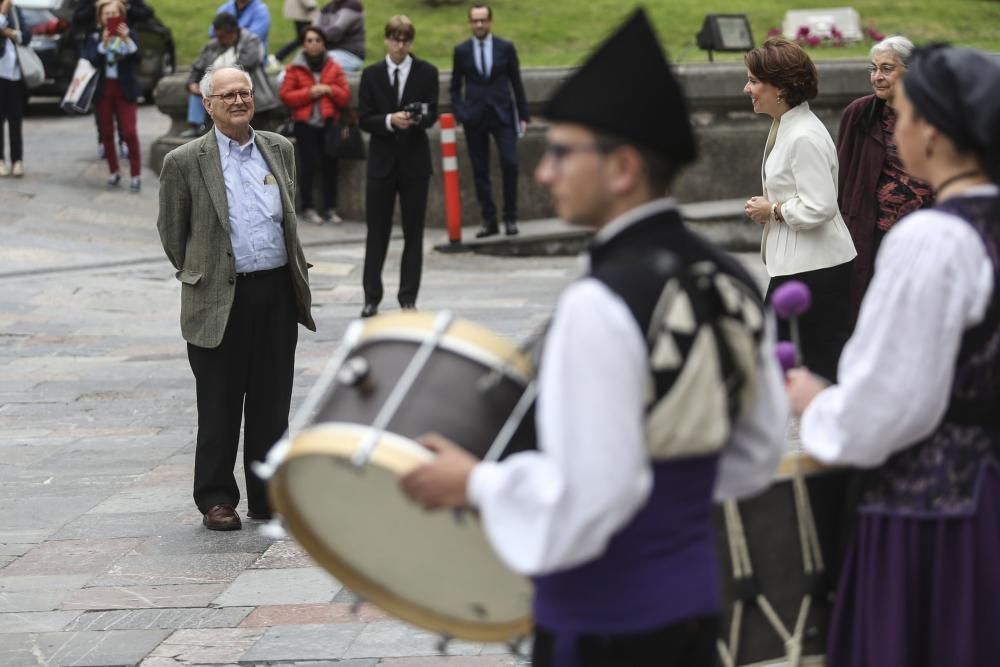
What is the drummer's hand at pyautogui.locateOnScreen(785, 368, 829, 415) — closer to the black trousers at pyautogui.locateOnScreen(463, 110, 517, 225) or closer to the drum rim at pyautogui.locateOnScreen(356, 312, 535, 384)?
the drum rim at pyautogui.locateOnScreen(356, 312, 535, 384)

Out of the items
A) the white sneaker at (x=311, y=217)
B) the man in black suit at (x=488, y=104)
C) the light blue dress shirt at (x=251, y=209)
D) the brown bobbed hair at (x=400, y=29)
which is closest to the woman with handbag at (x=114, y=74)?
the white sneaker at (x=311, y=217)

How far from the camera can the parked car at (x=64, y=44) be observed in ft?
61.6

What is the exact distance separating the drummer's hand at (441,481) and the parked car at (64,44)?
16495 millimetres

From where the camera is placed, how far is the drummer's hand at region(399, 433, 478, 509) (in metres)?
2.70

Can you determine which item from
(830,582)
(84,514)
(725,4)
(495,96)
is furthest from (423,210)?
(725,4)

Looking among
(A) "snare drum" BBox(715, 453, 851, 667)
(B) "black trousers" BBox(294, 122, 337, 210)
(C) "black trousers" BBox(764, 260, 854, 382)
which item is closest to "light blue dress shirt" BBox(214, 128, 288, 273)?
(C) "black trousers" BBox(764, 260, 854, 382)

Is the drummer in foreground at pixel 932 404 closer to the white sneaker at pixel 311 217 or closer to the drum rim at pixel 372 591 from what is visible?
the drum rim at pixel 372 591

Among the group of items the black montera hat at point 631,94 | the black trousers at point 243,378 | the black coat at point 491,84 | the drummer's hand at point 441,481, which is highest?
the black montera hat at point 631,94

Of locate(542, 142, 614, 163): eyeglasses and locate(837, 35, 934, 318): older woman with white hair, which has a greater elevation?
locate(542, 142, 614, 163): eyeglasses

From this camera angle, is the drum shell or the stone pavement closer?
the drum shell

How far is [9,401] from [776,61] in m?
5.11

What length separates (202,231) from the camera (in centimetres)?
661

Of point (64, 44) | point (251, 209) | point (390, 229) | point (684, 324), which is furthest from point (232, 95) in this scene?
point (64, 44)

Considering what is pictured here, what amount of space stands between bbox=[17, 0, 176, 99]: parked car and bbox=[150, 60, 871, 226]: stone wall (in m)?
4.60
